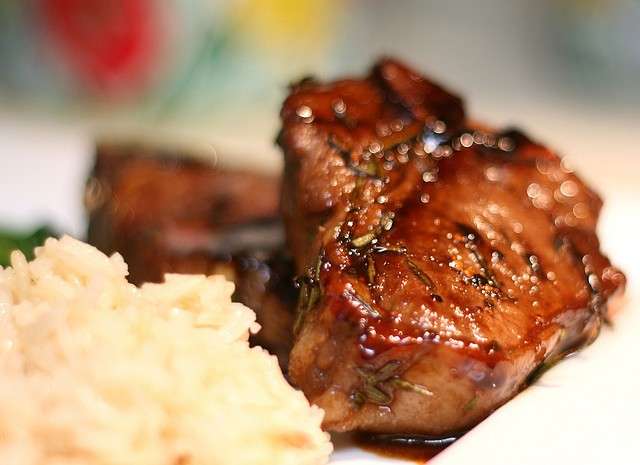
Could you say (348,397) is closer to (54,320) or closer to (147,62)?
(54,320)

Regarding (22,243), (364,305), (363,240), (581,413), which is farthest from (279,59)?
(581,413)

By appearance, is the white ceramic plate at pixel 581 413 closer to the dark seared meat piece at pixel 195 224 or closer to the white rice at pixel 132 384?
the white rice at pixel 132 384

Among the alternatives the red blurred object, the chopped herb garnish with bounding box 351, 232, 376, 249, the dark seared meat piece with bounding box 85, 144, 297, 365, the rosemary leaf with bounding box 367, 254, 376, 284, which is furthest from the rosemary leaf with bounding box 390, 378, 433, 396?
the red blurred object

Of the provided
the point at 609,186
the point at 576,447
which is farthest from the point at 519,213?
the point at 609,186

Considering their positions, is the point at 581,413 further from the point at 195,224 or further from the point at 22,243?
the point at 22,243

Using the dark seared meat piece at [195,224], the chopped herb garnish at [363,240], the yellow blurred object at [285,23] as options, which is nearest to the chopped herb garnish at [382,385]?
the chopped herb garnish at [363,240]

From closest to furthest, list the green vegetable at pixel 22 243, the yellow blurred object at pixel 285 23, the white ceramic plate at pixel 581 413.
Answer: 1. the white ceramic plate at pixel 581 413
2. the green vegetable at pixel 22 243
3. the yellow blurred object at pixel 285 23

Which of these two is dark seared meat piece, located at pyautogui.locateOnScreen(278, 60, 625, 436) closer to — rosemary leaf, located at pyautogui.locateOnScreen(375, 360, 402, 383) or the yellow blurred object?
rosemary leaf, located at pyautogui.locateOnScreen(375, 360, 402, 383)
